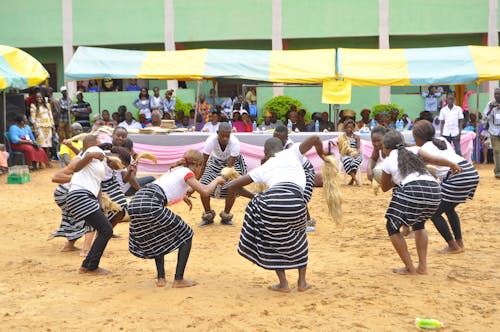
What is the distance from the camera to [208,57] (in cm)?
1734

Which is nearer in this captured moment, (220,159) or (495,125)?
(220,159)

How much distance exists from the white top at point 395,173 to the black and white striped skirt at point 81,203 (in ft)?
9.48

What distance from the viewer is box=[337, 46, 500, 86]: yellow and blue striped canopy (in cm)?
1673

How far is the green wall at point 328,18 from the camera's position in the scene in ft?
78.2

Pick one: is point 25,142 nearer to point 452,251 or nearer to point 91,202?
point 91,202

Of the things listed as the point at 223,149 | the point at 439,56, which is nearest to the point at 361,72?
the point at 439,56

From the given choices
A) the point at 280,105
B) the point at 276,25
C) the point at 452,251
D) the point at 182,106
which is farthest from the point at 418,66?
the point at 452,251

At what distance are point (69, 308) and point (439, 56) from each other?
13454mm

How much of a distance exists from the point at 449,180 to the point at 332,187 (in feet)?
4.18

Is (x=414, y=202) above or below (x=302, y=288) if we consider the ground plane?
above

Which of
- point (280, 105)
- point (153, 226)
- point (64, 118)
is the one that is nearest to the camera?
point (153, 226)

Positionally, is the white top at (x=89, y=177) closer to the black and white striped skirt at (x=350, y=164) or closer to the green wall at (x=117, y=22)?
the black and white striped skirt at (x=350, y=164)

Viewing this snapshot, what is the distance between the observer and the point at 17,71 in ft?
57.0

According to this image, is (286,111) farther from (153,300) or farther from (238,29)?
(153,300)
